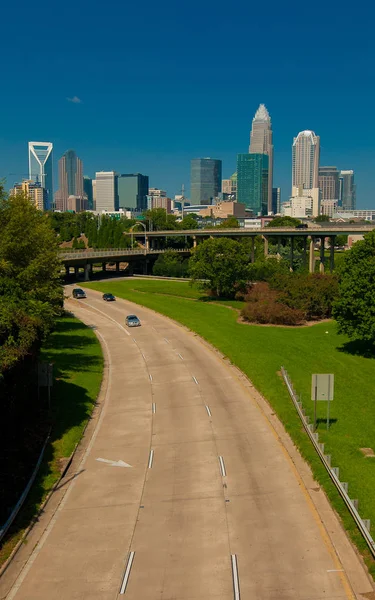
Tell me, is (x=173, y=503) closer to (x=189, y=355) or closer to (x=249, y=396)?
(x=249, y=396)

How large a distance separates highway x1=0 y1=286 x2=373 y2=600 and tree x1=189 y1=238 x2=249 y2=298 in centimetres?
4485

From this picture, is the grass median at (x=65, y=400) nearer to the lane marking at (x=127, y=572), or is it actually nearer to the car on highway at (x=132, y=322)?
the lane marking at (x=127, y=572)

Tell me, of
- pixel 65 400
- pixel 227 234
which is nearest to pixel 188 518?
pixel 65 400

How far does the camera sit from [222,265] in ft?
249

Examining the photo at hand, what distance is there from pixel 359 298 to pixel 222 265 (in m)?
32.0

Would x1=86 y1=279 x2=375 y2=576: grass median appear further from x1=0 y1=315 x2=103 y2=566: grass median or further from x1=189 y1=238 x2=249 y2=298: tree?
x1=0 y1=315 x2=103 y2=566: grass median

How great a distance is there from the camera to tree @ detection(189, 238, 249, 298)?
7606 centimetres

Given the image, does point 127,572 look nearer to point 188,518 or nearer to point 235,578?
point 235,578

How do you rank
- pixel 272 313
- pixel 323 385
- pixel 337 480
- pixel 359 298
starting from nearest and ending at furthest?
pixel 337 480 < pixel 323 385 < pixel 359 298 < pixel 272 313

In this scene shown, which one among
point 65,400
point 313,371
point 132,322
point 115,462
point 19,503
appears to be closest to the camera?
point 19,503

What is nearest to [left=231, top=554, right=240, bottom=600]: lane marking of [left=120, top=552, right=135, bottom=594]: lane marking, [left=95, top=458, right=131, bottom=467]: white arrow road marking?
[left=120, top=552, right=135, bottom=594]: lane marking

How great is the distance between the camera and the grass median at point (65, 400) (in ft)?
64.1

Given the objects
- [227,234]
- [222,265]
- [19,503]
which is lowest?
[19,503]

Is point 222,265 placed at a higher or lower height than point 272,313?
higher
